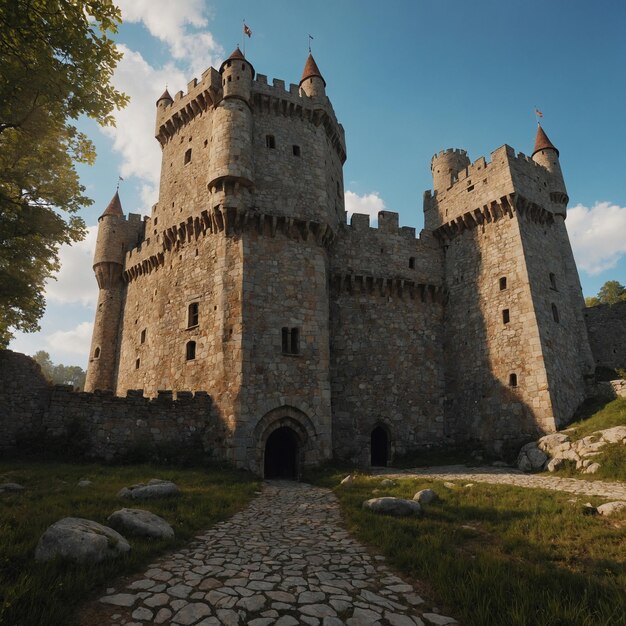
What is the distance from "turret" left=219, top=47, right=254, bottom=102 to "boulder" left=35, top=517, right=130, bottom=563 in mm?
22240

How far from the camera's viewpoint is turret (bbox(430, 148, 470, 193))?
1254 inches

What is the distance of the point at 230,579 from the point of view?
21.5ft

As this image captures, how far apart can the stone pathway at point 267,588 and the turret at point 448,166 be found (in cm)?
2785

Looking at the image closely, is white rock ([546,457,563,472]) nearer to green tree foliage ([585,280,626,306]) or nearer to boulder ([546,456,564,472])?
boulder ([546,456,564,472])

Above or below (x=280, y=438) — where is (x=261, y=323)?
above

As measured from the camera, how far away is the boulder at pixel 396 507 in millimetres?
10625

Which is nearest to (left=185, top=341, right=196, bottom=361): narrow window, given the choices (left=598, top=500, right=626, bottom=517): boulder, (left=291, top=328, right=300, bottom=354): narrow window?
(left=291, top=328, right=300, bottom=354): narrow window

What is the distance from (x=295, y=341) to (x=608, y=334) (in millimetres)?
22085

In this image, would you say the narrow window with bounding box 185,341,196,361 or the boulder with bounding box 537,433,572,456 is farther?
the narrow window with bounding box 185,341,196,361

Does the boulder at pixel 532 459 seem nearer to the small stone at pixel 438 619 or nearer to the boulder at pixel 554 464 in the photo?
the boulder at pixel 554 464

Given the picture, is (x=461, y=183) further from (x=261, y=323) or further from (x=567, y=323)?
(x=261, y=323)

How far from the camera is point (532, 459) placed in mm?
18875

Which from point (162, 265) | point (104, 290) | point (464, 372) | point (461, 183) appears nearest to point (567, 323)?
point (464, 372)

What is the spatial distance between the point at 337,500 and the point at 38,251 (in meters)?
12.9
